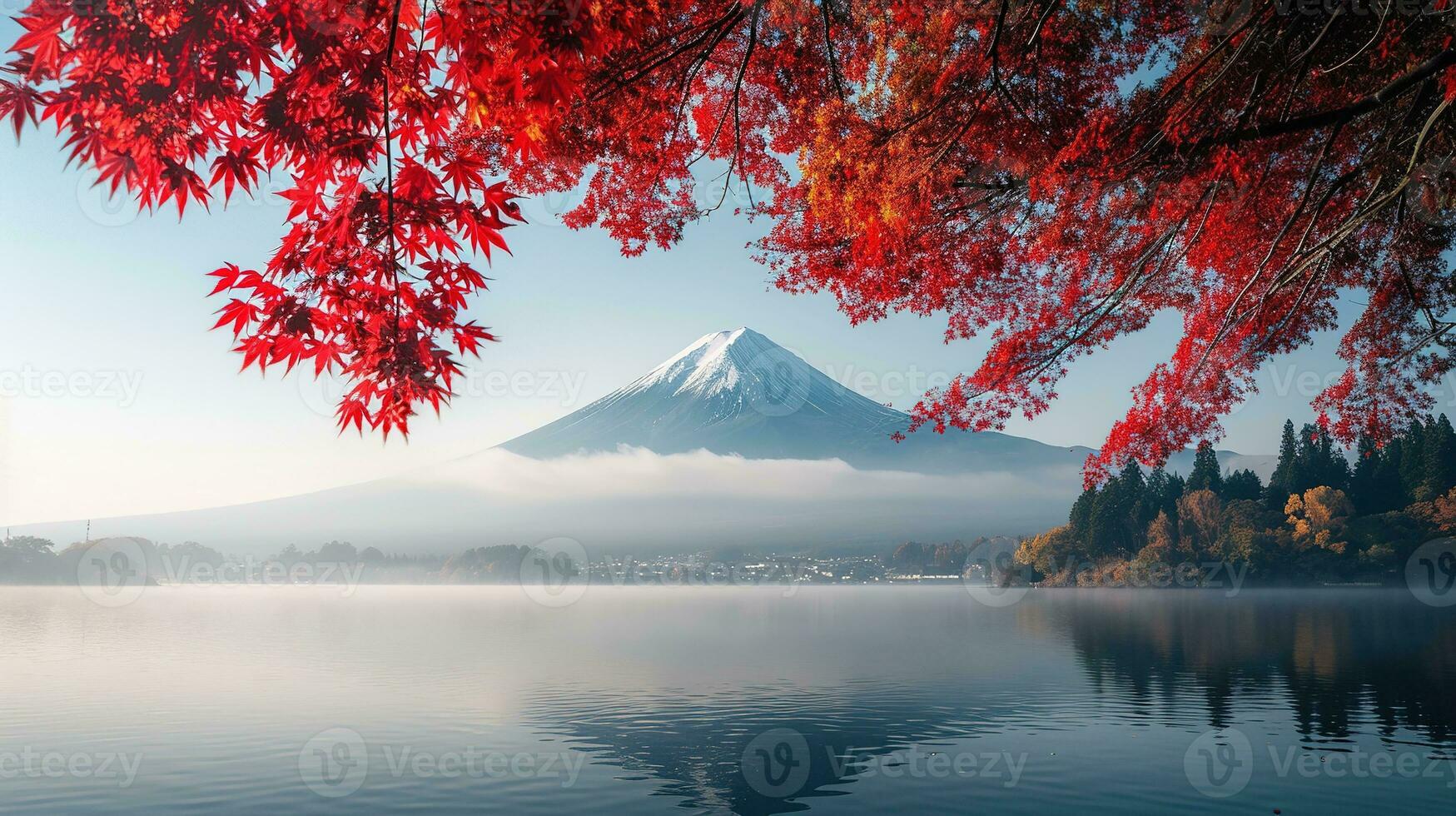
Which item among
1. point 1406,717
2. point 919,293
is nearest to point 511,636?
point 1406,717

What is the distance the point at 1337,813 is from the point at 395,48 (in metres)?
24.2

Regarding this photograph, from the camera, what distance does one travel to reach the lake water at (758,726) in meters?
22.7

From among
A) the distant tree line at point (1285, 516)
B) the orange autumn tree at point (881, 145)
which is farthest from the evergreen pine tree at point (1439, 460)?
the orange autumn tree at point (881, 145)

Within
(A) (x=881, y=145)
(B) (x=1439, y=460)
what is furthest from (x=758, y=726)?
(B) (x=1439, y=460)

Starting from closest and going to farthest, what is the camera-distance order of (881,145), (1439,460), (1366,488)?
(881,145)
(1439,460)
(1366,488)

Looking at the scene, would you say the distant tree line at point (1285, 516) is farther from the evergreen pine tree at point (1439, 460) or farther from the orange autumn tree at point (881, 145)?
the orange autumn tree at point (881, 145)

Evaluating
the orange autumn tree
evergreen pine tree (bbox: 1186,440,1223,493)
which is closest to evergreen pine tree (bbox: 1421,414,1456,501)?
evergreen pine tree (bbox: 1186,440,1223,493)

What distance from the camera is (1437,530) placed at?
3474 inches

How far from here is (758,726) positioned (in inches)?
1299

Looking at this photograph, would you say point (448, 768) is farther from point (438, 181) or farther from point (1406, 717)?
point (1406, 717)

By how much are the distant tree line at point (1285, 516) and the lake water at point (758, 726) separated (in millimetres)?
27895

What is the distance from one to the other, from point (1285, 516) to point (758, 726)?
299ft

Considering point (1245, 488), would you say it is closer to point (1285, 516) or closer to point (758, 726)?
point (1285, 516)

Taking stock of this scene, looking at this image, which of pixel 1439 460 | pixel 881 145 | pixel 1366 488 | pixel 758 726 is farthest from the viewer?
pixel 1366 488
